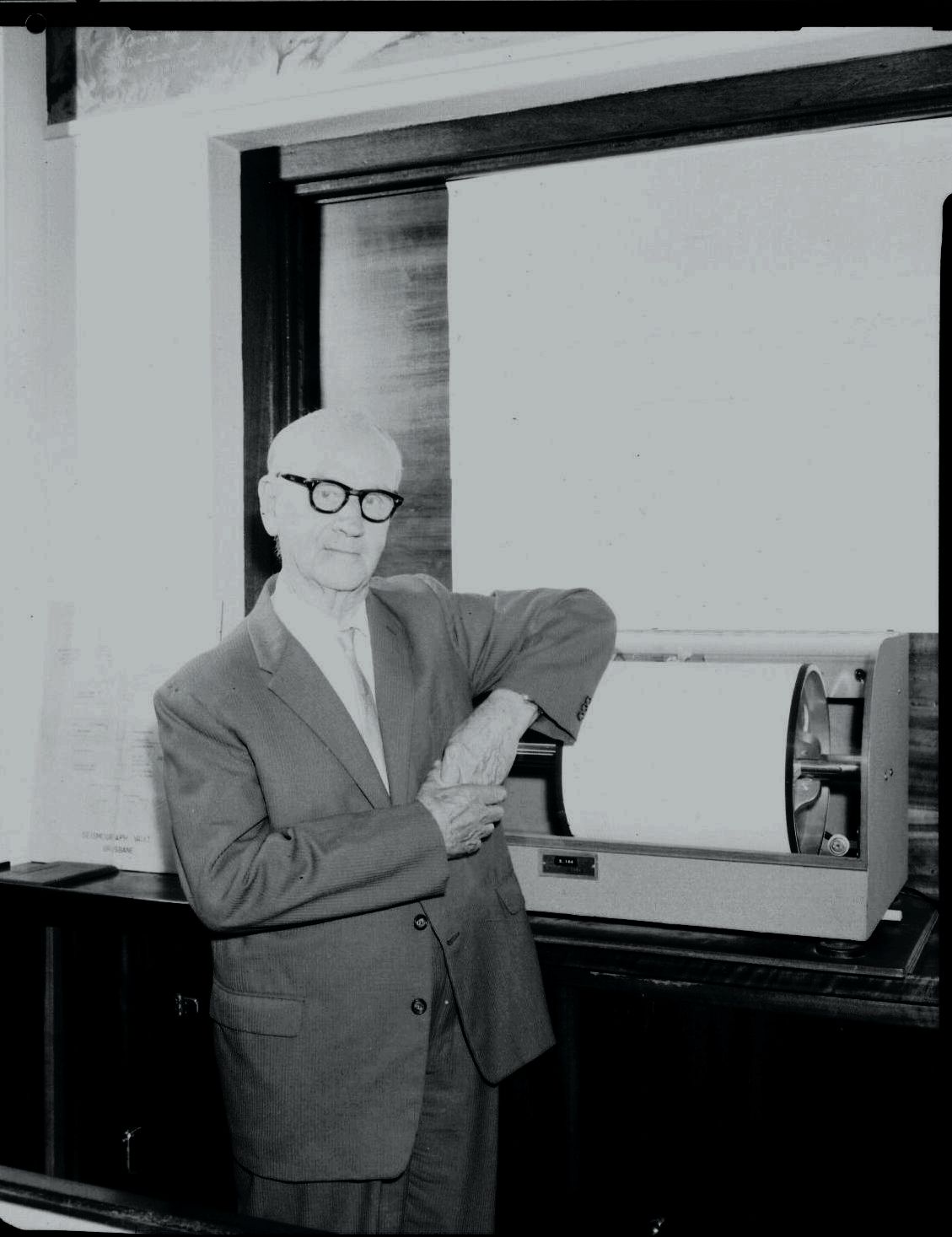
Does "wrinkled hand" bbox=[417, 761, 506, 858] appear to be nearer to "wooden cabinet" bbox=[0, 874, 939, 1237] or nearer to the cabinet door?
"wooden cabinet" bbox=[0, 874, 939, 1237]

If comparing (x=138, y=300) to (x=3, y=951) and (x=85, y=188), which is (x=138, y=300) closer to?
(x=85, y=188)

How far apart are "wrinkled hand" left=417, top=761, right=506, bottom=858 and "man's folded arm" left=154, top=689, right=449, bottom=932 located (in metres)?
0.03

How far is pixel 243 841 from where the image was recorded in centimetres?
161

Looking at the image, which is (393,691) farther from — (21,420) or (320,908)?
(21,420)

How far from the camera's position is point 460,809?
1.67 metres

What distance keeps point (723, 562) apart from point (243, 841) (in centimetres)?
115

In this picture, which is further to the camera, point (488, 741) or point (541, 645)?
point (541, 645)

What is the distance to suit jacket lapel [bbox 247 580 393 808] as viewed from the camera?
1664 millimetres

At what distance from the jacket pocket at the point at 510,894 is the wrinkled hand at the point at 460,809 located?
0.13 metres

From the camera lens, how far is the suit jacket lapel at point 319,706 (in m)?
1.66

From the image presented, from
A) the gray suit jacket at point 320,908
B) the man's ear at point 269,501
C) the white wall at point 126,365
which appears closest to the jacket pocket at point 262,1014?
the gray suit jacket at point 320,908

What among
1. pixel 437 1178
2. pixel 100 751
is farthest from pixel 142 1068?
pixel 437 1178

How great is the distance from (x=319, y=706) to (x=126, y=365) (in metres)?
1.25

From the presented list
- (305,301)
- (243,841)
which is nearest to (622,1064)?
(243,841)
